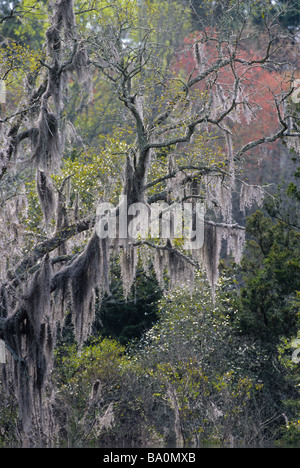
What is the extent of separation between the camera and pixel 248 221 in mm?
16375

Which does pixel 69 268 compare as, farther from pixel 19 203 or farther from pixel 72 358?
pixel 72 358

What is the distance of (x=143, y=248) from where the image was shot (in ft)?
40.5

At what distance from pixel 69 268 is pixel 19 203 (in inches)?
86.6

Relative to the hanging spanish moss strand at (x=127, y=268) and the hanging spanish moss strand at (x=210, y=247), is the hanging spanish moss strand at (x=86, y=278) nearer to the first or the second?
the hanging spanish moss strand at (x=127, y=268)

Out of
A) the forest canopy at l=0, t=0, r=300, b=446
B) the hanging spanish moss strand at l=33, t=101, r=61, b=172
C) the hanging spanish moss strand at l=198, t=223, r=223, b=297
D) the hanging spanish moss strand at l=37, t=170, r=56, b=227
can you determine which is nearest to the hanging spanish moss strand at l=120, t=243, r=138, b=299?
the forest canopy at l=0, t=0, r=300, b=446

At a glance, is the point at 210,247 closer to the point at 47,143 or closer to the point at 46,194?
the point at 46,194

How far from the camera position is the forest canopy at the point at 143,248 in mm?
11148

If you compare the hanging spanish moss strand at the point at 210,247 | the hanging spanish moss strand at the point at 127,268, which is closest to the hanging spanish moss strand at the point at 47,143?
the hanging spanish moss strand at the point at 127,268

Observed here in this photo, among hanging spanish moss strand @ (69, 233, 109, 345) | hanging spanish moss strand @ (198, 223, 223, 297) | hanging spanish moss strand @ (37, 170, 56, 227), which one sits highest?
hanging spanish moss strand @ (37, 170, 56, 227)

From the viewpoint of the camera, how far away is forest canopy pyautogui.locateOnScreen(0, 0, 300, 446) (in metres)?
11.1

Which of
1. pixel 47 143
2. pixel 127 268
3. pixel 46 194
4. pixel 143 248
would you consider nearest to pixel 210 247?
pixel 143 248

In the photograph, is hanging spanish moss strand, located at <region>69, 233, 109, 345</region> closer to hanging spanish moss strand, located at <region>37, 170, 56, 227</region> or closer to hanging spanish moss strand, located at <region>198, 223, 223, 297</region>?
hanging spanish moss strand, located at <region>37, 170, 56, 227</region>
